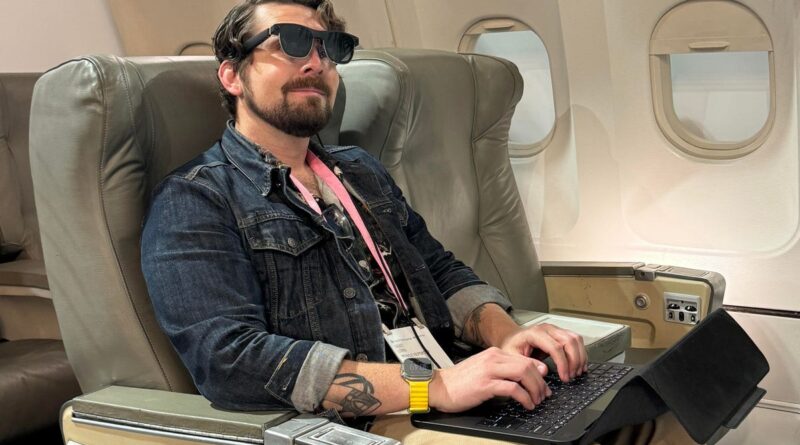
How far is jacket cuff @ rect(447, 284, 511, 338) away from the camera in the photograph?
2.23 metres

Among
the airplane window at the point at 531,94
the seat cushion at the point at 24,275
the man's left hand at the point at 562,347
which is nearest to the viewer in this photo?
the man's left hand at the point at 562,347

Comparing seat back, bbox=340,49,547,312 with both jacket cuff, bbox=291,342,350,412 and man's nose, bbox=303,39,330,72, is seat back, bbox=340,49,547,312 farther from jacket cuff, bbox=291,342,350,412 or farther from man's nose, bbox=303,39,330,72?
jacket cuff, bbox=291,342,350,412

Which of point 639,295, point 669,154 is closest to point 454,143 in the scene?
point 639,295

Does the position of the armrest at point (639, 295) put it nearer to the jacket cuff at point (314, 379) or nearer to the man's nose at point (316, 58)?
the man's nose at point (316, 58)

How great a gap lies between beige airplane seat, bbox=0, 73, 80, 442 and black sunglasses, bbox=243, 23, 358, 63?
3.76 feet

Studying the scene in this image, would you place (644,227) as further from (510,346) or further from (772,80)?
(510,346)

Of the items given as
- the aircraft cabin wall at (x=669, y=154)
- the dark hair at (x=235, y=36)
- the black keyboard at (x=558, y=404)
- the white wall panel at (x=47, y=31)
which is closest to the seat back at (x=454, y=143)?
the dark hair at (x=235, y=36)

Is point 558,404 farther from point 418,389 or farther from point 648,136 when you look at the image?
point 648,136

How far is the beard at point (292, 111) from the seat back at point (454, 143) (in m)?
0.42

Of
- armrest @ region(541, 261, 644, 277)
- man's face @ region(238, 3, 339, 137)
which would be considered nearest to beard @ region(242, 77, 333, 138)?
man's face @ region(238, 3, 339, 137)

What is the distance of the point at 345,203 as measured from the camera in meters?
2.09

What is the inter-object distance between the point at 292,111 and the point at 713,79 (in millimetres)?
2151

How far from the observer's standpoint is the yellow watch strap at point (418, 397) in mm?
1697

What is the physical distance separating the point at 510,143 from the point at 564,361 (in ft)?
7.08
